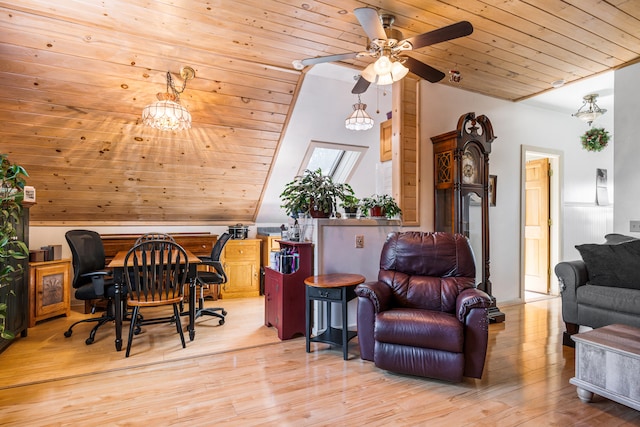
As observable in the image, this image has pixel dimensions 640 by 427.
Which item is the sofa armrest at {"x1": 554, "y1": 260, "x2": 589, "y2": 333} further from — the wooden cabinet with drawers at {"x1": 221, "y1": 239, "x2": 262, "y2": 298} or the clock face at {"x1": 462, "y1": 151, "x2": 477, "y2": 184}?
the wooden cabinet with drawers at {"x1": 221, "y1": 239, "x2": 262, "y2": 298}

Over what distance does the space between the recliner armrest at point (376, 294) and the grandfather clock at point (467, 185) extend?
1.40 m

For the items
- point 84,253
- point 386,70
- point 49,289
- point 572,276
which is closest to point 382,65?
point 386,70

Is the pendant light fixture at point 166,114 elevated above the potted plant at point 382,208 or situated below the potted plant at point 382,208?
above

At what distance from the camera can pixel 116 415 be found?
1.99 meters

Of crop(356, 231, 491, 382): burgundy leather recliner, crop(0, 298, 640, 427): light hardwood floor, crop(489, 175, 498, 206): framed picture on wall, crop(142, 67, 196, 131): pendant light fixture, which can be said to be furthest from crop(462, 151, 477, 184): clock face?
crop(142, 67, 196, 131): pendant light fixture

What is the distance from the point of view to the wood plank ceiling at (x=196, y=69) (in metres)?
2.59

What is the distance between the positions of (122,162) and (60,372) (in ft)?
7.57

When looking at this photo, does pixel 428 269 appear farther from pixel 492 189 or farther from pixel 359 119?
pixel 492 189

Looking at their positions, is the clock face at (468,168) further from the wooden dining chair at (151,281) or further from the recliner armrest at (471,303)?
the wooden dining chair at (151,281)

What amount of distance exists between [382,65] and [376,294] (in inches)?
64.1

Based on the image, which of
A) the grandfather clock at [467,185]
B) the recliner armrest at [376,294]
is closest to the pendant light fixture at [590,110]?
the grandfather clock at [467,185]

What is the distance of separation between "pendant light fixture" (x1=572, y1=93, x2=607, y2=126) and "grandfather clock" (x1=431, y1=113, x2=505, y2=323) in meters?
1.62

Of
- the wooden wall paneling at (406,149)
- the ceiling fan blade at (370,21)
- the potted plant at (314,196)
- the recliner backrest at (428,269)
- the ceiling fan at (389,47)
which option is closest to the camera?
the ceiling fan blade at (370,21)

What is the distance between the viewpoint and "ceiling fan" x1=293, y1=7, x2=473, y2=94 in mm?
2004
